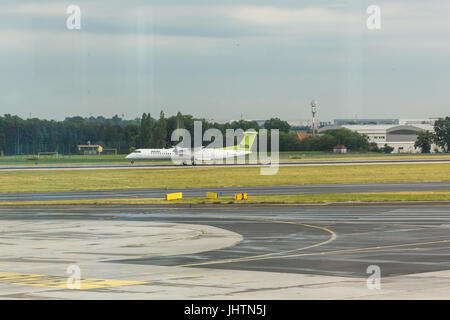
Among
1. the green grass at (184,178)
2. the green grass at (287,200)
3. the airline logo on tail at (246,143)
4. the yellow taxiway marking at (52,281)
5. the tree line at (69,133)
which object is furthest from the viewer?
the tree line at (69,133)

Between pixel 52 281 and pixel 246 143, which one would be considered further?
pixel 246 143

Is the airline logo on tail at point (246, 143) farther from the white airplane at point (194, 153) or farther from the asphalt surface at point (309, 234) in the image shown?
the asphalt surface at point (309, 234)

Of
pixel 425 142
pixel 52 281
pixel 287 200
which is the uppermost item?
pixel 425 142

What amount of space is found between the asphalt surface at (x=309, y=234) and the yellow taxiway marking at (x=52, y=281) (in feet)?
Answer: 9.52

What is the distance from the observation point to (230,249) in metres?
23.0

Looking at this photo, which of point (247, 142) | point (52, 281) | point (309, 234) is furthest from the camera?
point (247, 142)

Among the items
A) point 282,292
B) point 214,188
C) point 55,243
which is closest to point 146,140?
point 214,188

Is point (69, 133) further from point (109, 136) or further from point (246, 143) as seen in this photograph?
point (246, 143)

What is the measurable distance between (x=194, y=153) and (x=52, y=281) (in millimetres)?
86632

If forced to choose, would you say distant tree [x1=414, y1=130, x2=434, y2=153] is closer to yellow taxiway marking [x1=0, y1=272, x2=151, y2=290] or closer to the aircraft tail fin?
the aircraft tail fin

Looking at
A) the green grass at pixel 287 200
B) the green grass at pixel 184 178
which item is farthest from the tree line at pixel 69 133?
the green grass at pixel 287 200

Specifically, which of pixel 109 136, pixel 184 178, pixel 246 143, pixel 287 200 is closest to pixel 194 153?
pixel 246 143

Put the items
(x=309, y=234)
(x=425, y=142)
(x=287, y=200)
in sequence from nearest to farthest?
(x=309, y=234)
(x=287, y=200)
(x=425, y=142)

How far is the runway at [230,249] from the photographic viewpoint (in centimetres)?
1666
